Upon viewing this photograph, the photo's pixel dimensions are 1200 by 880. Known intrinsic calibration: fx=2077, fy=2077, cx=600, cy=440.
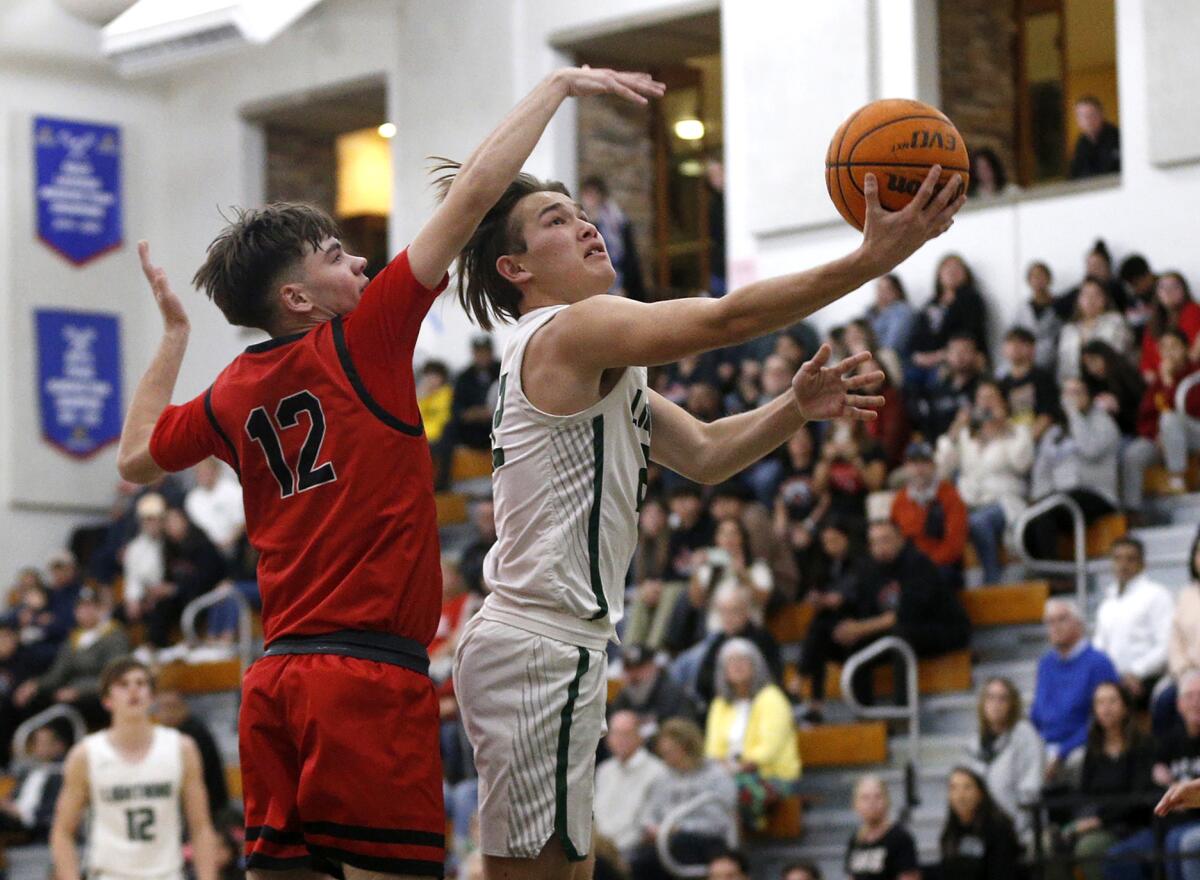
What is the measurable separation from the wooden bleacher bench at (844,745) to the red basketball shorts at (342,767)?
25.1 ft

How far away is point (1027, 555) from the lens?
12.3 meters

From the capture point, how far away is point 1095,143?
14492 millimetres

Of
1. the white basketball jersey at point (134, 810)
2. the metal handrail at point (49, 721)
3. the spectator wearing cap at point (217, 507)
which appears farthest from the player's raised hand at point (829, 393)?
the spectator wearing cap at point (217, 507)

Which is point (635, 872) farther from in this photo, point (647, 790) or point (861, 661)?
point (861, 661)

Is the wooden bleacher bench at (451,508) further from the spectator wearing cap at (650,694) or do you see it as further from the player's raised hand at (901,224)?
the player's raised hand at (901,224)

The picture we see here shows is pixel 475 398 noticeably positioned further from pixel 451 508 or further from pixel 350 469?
pixel 350 469

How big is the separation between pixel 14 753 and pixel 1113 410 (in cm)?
918

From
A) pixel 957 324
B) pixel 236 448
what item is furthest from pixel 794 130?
pixel 236 448

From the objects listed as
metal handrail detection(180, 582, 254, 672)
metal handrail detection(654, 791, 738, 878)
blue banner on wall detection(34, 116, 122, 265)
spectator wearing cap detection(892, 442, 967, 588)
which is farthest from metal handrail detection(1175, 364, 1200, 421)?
blue banner on wall detection(34, 116, 122, 265)

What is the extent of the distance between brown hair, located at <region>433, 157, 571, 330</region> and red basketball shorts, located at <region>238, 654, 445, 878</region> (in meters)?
0.90

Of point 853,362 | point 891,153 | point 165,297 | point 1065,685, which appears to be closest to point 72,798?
point 165,297

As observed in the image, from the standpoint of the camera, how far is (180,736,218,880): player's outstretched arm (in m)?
8.24

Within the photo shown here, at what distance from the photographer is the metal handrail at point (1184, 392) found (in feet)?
39.0

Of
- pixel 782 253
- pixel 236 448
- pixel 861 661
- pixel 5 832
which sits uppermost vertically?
pixel 782 253
